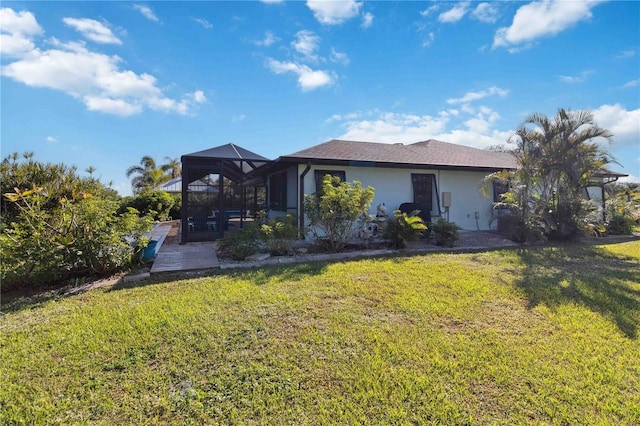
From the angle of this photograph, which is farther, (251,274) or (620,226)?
(620,226)

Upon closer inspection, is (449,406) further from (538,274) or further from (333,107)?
(333,107)

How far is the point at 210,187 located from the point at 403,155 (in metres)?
7.98

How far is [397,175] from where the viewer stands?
38.3ft

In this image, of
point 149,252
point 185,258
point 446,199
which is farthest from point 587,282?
point 149,252

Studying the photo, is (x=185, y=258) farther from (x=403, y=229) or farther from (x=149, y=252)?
(x=403, y=229)

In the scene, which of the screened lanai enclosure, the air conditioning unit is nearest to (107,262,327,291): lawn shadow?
the screened lanai enclosure

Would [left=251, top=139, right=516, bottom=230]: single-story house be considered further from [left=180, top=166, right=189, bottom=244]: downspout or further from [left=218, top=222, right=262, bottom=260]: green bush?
[left=180, top=166, right=189, bottom=244]: downspout

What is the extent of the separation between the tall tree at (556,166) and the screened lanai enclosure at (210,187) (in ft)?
29.0

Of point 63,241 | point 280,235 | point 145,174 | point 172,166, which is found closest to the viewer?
point 63,241

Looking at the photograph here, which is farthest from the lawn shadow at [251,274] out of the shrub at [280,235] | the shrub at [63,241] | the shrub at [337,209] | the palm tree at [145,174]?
the palm tree at [145,174]

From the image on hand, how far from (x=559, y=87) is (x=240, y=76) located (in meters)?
11.9

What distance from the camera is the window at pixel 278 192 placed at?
41.1ft

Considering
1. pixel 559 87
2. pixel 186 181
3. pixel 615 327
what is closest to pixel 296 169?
pixel 186 181

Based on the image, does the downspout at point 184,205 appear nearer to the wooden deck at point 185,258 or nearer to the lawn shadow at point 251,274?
the wooden deck at point 185,258
